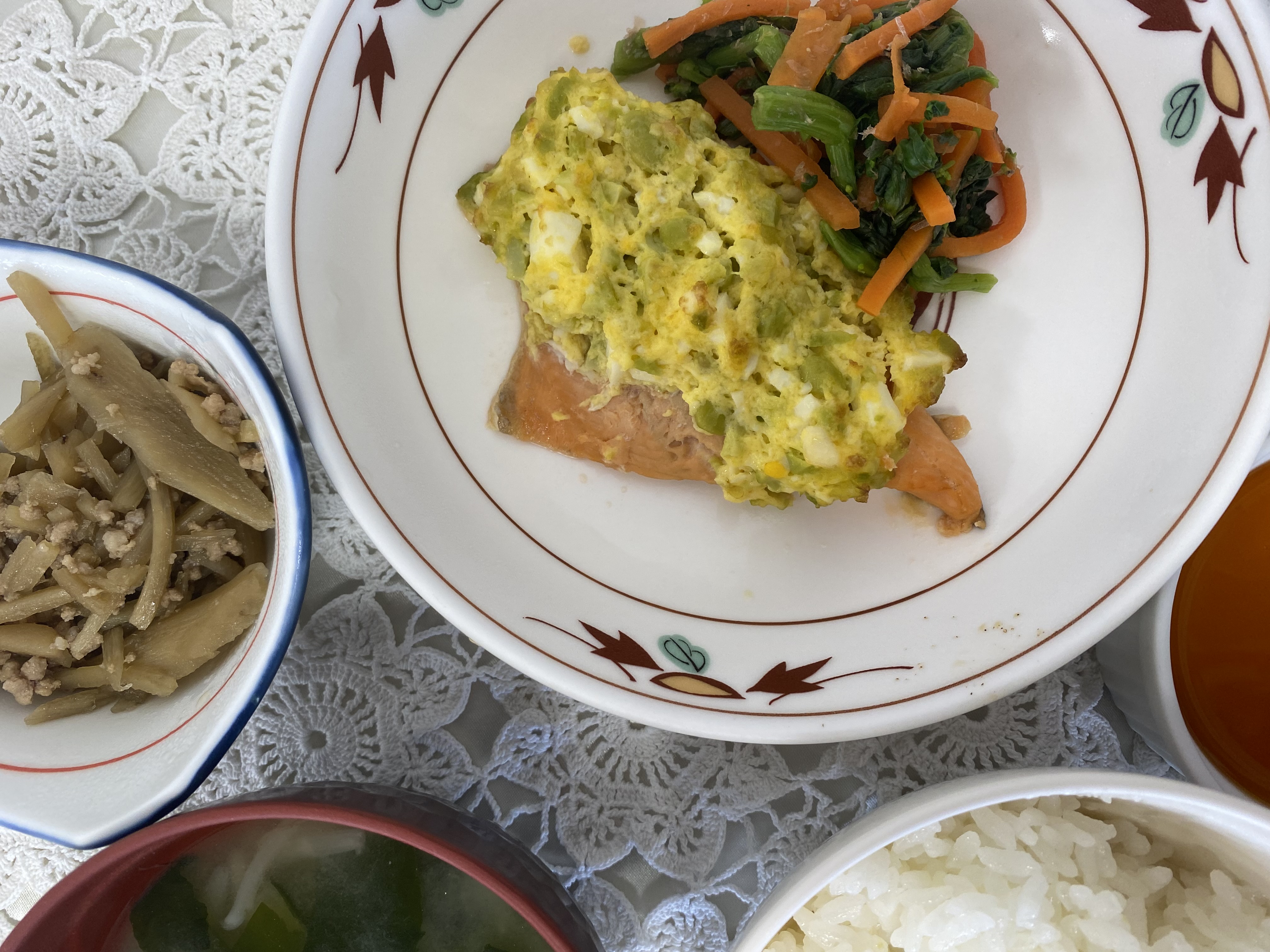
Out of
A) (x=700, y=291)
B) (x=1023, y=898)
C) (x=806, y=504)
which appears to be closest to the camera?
(x=700, y=291)

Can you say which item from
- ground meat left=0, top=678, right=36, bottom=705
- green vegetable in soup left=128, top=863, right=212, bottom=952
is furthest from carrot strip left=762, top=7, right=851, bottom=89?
green vegetable in soup left=128, top=863, right=212, bottom=952

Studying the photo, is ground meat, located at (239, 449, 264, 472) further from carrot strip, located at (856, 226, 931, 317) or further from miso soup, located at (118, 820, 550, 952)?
carrot strip, located at (856, 226, 931, 317)

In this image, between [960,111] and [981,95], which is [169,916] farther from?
[981,95]

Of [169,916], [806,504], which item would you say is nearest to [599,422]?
[806,504]

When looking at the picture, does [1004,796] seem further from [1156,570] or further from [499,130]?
[499,130]

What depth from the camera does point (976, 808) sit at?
61.1 inches

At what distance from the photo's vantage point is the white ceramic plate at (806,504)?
1589 millimetres

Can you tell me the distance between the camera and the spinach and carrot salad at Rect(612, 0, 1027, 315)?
1584 millimetres

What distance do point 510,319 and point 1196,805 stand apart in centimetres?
158

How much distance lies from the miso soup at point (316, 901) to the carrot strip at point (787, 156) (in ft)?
4.98

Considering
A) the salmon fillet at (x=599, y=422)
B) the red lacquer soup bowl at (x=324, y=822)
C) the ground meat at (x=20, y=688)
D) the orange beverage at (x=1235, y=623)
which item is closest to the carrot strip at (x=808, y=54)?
the salmon fillet at (x=599, y=422)

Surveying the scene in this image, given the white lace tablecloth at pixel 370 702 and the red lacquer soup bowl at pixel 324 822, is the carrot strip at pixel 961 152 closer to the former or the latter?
the white lace tablecloth at pixel 370 702

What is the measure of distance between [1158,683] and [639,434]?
45.7 inches

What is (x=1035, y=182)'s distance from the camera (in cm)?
184
